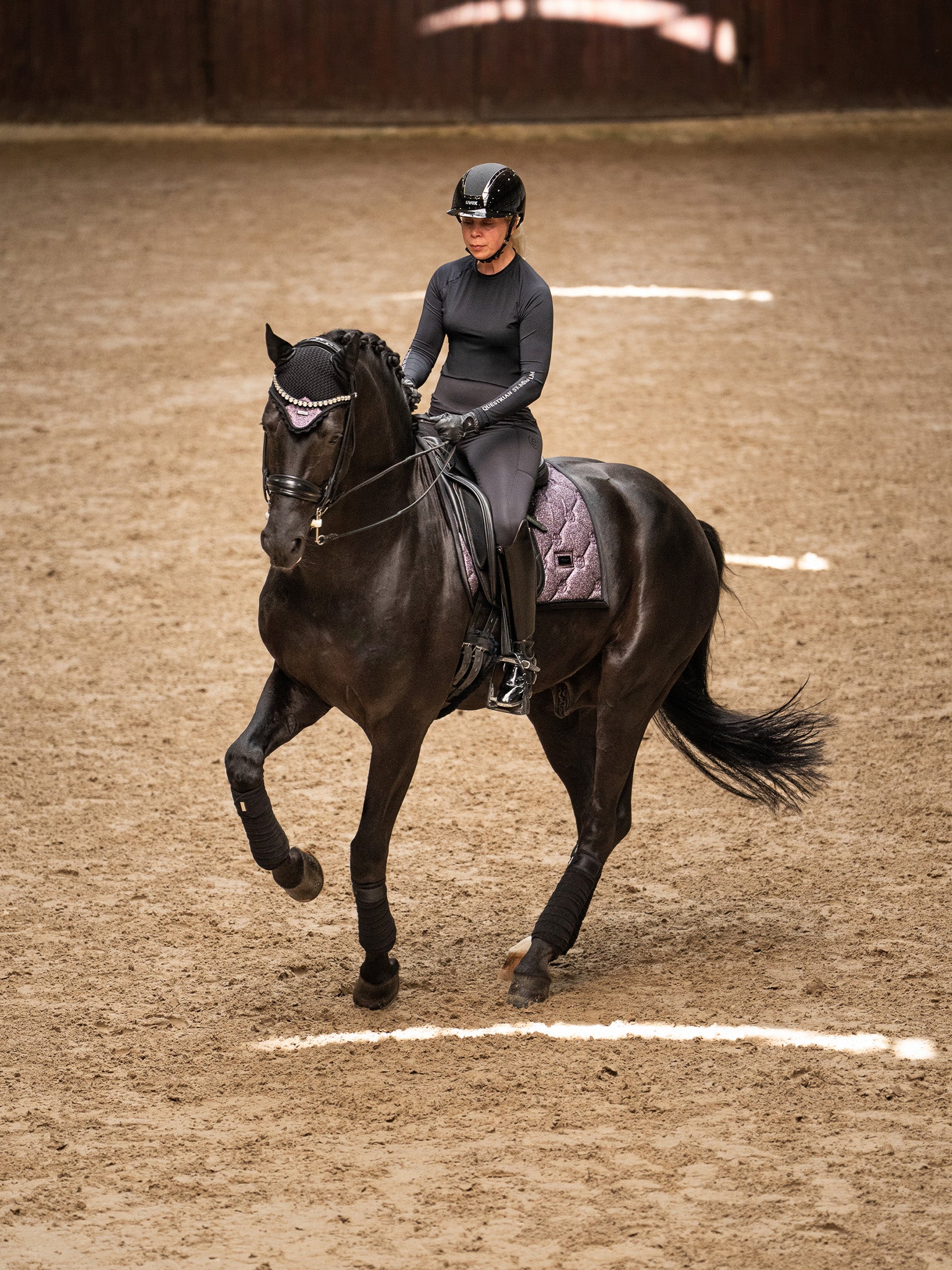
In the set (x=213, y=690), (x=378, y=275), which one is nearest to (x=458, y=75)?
(x=378, y=275)

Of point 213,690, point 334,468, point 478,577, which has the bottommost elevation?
point 213,690

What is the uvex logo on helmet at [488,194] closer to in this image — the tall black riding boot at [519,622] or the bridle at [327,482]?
the bridle at [327,482]

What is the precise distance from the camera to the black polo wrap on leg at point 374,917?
4.91m

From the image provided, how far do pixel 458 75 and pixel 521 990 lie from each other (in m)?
15.1

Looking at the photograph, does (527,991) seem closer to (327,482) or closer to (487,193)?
(327,482)

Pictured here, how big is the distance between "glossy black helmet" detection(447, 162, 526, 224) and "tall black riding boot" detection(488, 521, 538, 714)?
101cm

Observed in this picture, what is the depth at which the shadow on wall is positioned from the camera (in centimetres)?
1773

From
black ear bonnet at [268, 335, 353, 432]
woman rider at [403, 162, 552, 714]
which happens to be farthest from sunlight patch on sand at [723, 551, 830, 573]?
black ear bonnet at [268, 335, 353, 432]

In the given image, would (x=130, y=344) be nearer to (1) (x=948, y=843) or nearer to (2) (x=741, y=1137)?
(1) (x=948, y=843)

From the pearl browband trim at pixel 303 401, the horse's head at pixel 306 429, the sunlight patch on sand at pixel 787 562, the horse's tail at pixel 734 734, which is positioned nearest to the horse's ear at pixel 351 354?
the horse's head at pixel 306 429

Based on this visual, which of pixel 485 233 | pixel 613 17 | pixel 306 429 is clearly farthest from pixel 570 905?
pixel 613 17

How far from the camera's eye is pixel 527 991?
5133 millimetres

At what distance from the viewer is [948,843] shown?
6.21m

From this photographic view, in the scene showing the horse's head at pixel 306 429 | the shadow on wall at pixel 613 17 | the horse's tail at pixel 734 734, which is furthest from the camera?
the shadow on wall at pixel 613 17
